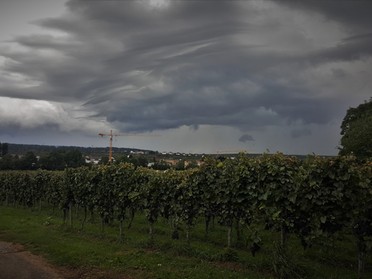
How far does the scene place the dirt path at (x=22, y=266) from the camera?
10.5 metres

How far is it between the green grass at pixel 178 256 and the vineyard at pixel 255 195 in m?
0.63

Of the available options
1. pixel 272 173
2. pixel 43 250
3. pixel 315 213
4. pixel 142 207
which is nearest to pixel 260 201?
pixel 272 173

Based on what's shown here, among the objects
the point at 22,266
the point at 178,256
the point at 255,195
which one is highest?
the point at 255,195

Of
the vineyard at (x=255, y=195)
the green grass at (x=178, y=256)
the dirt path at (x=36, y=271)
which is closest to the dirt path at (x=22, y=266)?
the dirt path at (x=36, y=271)

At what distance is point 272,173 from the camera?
11.6 metres

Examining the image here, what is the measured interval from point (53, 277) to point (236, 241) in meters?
8.17

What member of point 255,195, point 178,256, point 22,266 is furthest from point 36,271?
point 255,195

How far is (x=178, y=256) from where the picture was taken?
12.6m

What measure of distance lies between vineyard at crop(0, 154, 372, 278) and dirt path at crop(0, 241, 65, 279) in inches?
161

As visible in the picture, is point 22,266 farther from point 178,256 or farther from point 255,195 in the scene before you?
point 255,195

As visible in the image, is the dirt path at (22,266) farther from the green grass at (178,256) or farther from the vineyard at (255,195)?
the vineyard at (255,195)

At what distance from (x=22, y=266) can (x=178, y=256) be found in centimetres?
485

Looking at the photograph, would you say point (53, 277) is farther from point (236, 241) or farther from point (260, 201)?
point (236, 241)

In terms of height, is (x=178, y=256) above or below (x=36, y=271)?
above
